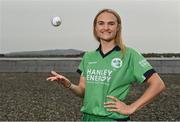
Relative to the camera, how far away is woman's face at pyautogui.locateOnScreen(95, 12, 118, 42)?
3.19m

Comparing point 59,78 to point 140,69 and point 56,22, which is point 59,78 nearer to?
point 140,69

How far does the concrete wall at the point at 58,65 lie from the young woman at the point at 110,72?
85.2ft

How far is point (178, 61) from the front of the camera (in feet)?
97.0

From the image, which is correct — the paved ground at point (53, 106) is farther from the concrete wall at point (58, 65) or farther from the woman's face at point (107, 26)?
the concrete wall at point (58, 65)

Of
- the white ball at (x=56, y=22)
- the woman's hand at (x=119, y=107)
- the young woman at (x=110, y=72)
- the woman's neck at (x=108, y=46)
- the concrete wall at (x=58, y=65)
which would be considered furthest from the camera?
the concrete wall at (x=58, y=65)

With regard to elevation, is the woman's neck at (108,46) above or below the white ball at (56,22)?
above

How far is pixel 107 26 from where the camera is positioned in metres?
3.20

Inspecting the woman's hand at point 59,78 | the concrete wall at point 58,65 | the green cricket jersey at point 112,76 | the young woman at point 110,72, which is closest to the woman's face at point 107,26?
the young woman at point 110,72

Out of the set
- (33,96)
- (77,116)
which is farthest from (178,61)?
(77,116)

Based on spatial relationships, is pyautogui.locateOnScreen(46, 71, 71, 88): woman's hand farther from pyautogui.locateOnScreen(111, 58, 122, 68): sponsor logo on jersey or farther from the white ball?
the white ball

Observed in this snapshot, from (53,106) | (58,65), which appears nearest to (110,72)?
(53,106)

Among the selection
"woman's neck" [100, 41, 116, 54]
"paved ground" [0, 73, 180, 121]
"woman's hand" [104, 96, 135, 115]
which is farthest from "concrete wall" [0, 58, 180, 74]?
"woman's hand" [104, 96, 135, 115]

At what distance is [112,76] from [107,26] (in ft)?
Result: 1.28

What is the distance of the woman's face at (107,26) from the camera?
3193 millimetres
